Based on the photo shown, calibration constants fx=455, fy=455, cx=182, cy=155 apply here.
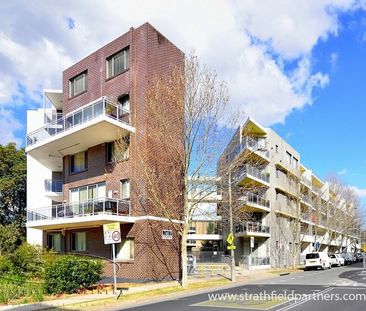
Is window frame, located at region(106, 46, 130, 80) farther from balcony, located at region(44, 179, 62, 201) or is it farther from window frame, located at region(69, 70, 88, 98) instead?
balcony, located at region(44, 179, 62, 201)

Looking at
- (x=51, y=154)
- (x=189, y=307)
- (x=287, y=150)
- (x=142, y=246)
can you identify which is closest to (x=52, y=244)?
(x=51, y=154)

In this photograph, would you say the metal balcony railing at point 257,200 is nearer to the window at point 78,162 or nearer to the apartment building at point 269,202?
the apartment building at point 269,202

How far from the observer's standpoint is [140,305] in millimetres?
16641

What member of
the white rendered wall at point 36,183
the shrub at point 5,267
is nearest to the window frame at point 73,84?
the white rendered wall at point 36,183

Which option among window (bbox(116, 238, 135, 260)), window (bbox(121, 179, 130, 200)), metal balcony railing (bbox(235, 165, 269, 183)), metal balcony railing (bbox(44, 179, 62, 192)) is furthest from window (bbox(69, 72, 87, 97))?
metal balcony railing (bbox(235, 165, 269, 183))

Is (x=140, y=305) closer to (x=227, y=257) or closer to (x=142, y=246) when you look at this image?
(x=142, y=246)

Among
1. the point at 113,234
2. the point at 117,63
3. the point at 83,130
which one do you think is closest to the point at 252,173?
the point at 117,63

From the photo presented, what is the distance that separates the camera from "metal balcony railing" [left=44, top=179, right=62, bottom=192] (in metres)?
37.8

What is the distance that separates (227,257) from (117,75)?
20861 millimetres

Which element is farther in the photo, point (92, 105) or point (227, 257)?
point (227, 257)

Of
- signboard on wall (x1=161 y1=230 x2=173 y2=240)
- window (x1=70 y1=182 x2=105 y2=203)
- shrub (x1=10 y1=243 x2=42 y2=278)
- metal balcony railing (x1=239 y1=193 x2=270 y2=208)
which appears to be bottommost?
shrub (x1=10 y1=243 x2=42 y2=278)

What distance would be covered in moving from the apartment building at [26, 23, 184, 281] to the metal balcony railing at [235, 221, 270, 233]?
15243 millimetres

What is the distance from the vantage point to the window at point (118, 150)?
93.7 ft

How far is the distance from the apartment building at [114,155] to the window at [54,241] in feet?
0.26
